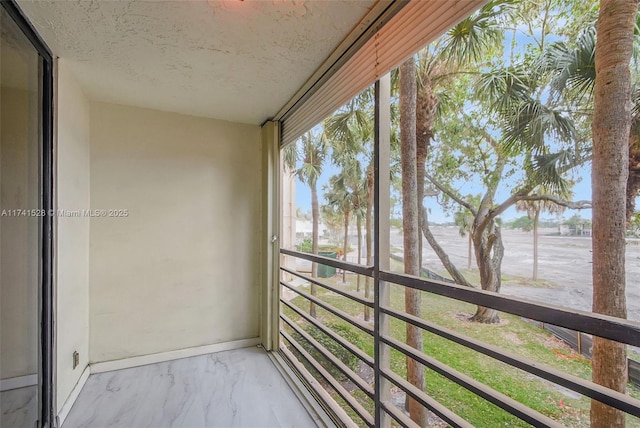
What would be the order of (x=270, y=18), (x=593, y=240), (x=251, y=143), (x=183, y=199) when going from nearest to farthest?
(x=593, y=240) < (x=270, y=18) < (x=183, y=199) < (x=251, y=143)

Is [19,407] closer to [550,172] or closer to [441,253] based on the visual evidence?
[441,253]

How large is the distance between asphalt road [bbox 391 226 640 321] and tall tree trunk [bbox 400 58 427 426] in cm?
74

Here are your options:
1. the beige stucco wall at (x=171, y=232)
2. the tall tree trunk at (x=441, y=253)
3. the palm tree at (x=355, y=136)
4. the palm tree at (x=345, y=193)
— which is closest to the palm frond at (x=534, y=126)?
the tall tree trunk at (x=441, y=253)

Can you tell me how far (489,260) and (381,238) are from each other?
0.82 m

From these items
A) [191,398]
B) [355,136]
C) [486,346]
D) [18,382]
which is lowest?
[191,398]

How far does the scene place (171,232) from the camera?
2.49 meters

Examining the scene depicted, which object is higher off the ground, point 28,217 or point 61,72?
point 61,72

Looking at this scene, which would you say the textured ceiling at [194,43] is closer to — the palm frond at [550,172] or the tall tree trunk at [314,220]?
the palm frond at [550,172]

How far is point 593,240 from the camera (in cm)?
106

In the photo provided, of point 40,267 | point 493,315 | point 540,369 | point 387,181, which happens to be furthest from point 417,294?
point 40,267

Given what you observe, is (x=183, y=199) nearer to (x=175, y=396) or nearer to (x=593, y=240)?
(x=175, y=396)

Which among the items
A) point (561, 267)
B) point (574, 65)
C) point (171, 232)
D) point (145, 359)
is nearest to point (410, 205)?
point (561, 267)

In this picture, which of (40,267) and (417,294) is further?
(417,294)

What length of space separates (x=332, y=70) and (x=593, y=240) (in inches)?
56.7
